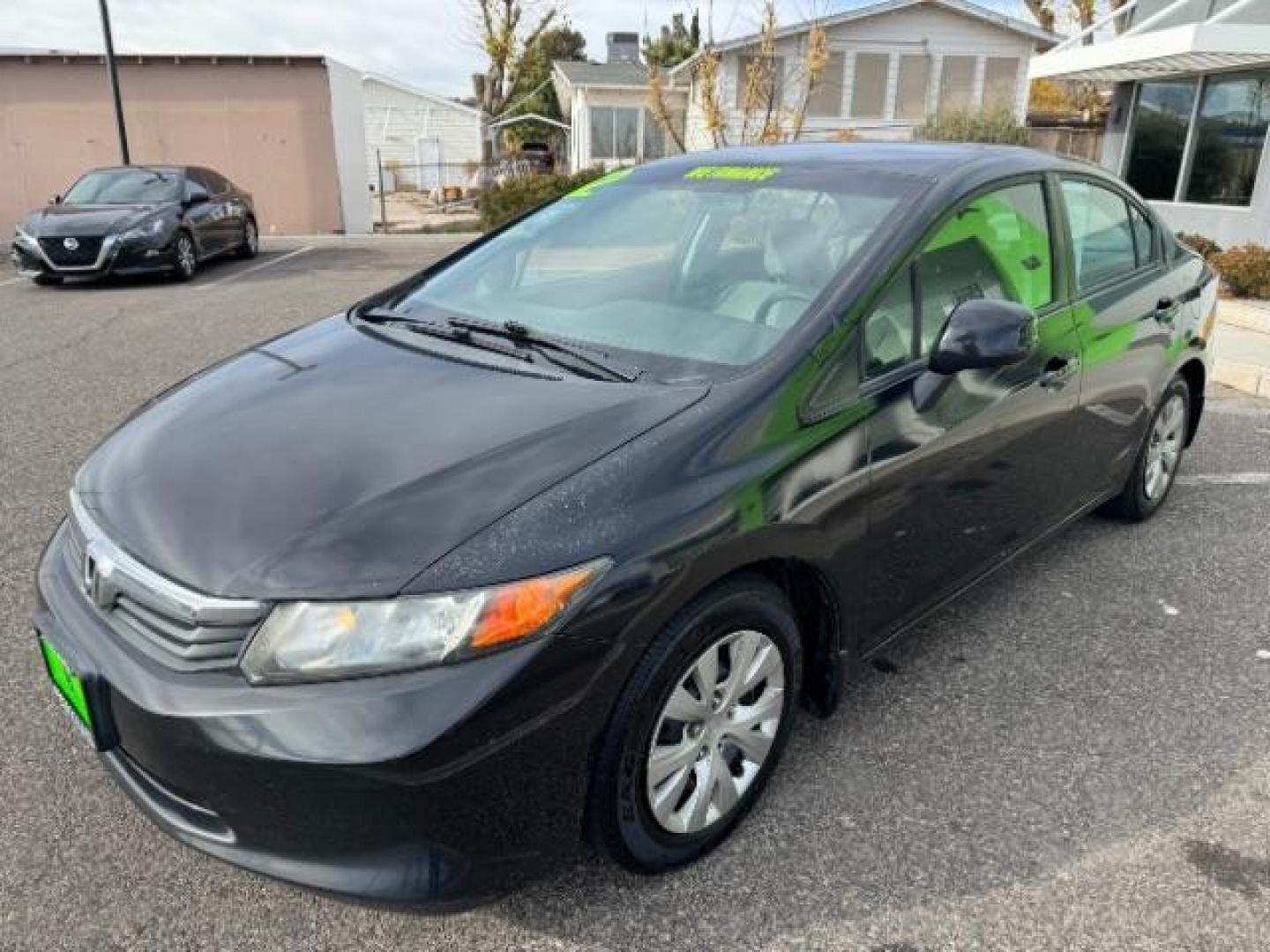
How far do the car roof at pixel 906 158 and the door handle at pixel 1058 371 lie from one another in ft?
2.05

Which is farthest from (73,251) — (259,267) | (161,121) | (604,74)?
(604,74)

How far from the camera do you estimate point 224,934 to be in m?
2.07

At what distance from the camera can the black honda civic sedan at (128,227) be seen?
11.1 meters

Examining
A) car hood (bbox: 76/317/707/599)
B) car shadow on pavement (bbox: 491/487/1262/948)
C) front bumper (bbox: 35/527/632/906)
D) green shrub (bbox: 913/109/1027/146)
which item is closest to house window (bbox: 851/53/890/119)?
green shrub (bbox: 913/109/1027/146)

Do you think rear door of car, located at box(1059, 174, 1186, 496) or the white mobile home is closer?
rear door of car, located at box(1059, 174, 1186, 496)

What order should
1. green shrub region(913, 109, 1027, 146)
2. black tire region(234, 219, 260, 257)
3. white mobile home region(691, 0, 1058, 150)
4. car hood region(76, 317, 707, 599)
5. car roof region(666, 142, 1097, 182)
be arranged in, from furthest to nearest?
white mobile home region(691, 0, 1058, 150)
green shrub region(913, 109, 1027, 146)
black tire region(234, 219, 260, 257)
car roof region(666, 142, 1097, 182)
car hood region(76, 317, 707, 599)

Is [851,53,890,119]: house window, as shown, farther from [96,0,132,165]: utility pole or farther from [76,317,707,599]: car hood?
[76,317,707,599]: car hood

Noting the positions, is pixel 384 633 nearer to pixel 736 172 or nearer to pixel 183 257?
pixel 736 172

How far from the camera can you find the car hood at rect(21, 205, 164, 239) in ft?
36.4

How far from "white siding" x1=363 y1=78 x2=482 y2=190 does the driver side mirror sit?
36.2 metres

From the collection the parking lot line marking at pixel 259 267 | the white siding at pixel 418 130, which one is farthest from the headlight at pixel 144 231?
the white siding at pixel 418 130

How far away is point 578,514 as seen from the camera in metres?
1.93

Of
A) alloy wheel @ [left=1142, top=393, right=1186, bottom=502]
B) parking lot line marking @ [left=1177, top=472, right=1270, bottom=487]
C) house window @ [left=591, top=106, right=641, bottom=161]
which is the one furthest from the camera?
house window @ [left=591, top=106, right=641, bottom=161]

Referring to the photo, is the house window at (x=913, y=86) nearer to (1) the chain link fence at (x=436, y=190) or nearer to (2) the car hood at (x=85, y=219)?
(1) the chain link fence at (x=436, y=190)
